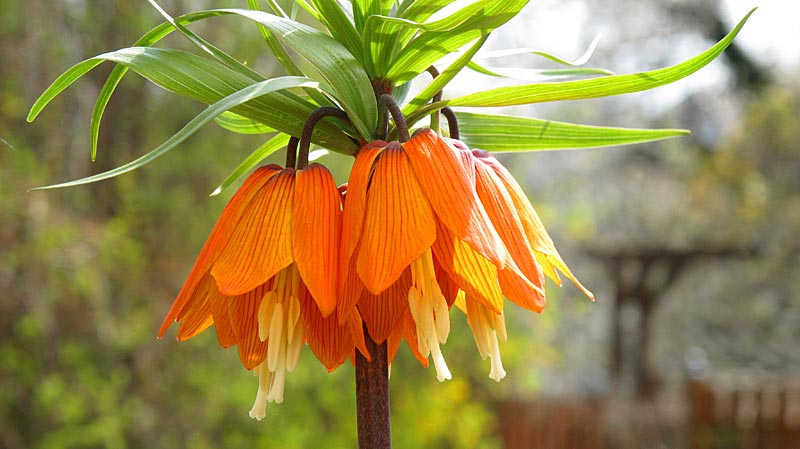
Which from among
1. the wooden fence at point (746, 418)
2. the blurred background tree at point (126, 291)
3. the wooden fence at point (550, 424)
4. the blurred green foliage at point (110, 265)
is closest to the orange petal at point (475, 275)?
the blurred background tree at point (126, 291)

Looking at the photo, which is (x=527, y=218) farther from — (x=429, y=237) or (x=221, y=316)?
(x=221, y=316)

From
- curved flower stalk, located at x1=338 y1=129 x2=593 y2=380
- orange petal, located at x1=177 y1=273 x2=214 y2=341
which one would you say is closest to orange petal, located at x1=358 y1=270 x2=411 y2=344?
curved flower stalk, located at x1=338 y1=129 x2=593 y2=380

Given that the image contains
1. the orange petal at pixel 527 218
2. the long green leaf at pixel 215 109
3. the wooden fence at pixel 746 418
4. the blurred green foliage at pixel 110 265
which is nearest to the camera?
the long green leaf at pixel 215 109

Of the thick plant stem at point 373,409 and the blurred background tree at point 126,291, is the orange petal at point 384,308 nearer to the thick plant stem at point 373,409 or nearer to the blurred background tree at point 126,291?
the thick plant stem at point 373,409

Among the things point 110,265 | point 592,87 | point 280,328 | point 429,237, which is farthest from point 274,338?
point 110,265

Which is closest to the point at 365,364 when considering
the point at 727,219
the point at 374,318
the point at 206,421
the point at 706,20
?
the point at 374,318

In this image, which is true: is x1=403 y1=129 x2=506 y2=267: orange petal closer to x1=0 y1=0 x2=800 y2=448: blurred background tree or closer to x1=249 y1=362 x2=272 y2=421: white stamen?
x1=249 y1=362 x2=272 y2=421: white stamen

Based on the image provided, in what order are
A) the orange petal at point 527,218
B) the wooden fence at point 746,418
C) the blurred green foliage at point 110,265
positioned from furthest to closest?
the wooden fence at point 746,418 → the blurred green foliage at point 110,265 → the orange petal at point 527,218
